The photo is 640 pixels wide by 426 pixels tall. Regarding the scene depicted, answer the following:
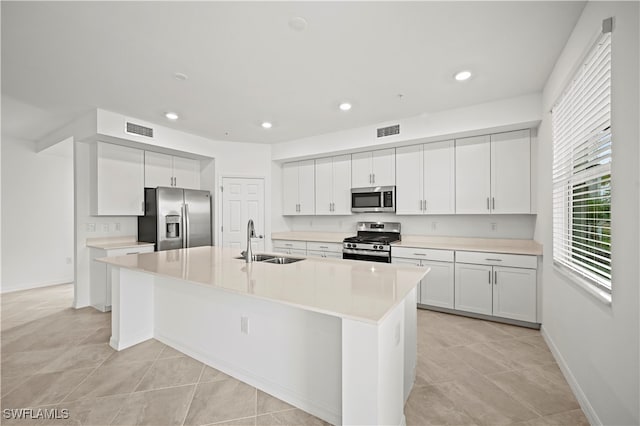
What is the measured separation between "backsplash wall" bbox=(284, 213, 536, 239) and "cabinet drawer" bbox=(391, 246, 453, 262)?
601 mm

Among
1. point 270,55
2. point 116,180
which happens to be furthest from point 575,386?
point 116,180

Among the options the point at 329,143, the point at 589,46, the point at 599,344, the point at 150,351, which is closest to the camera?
the point at 599,344

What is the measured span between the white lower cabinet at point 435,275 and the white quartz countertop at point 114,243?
12.4ft

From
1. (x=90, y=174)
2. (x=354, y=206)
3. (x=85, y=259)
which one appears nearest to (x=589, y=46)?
(x=354, y=206)

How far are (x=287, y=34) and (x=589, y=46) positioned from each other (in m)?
1.94

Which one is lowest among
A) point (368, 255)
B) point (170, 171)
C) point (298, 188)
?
point (368, 255)

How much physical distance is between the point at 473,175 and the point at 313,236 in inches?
109

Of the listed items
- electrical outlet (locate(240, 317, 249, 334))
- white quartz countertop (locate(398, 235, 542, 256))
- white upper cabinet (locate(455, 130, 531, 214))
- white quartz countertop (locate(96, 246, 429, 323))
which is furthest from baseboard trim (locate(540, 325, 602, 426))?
electrical outlet (locate(240, 317, 249, 334))

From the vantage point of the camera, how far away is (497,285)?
3.24m

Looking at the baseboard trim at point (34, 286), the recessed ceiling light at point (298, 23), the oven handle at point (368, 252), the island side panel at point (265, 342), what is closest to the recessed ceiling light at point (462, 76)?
the recessed ceiling light at point (298, 23)

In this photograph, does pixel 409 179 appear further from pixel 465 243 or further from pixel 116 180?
pixel 116 180

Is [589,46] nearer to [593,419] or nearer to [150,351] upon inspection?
[593,419]

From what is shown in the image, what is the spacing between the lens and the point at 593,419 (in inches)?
64.5

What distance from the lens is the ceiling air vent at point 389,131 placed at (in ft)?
12.7
